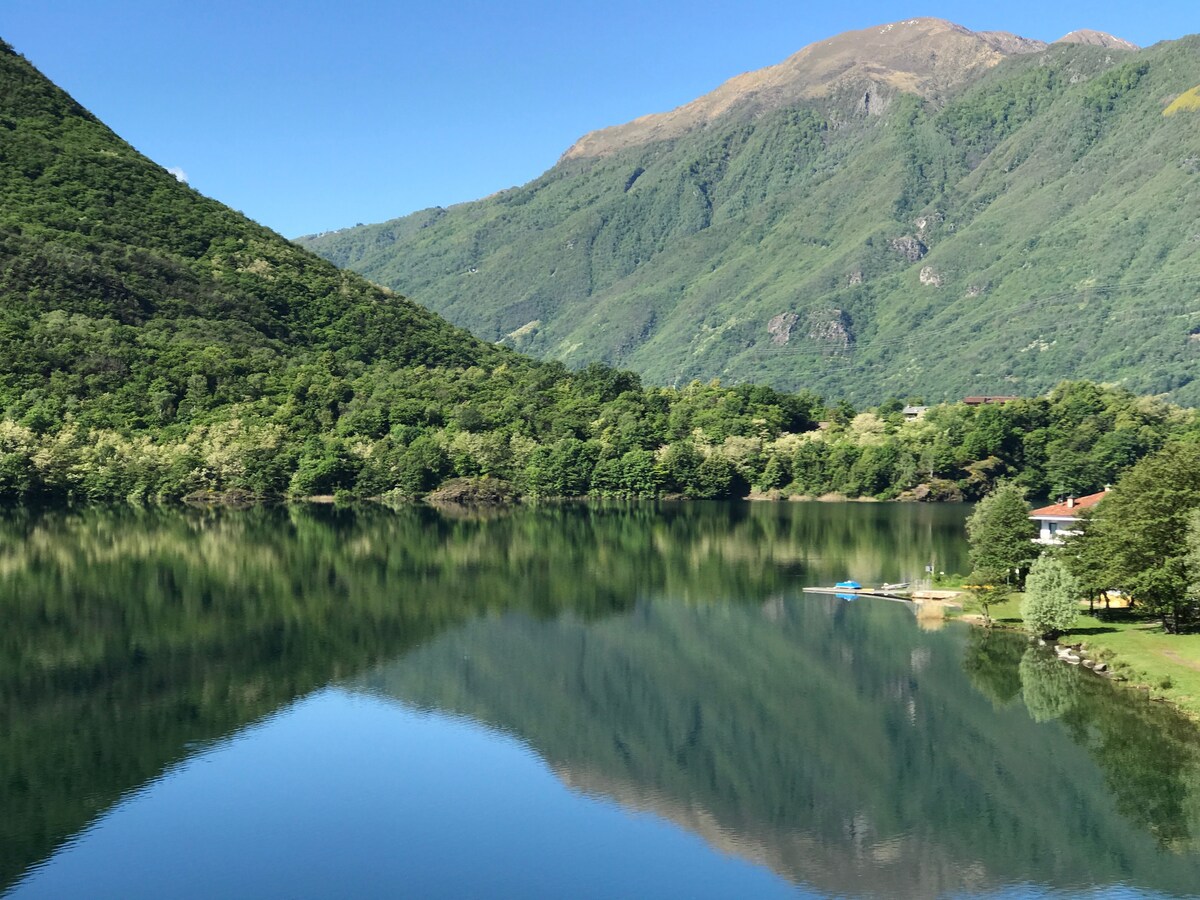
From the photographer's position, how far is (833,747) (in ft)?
180

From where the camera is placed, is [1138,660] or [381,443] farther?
[381,443]

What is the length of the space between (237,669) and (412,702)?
1094 centimetres

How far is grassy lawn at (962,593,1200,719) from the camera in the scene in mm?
55312

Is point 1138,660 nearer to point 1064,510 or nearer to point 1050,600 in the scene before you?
point 1050,600

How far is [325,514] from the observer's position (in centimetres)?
14975

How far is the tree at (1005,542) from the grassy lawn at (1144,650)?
6376 millimetres

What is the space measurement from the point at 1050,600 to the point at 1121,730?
15310mm

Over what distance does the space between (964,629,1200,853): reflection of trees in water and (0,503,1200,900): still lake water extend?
0.15 m

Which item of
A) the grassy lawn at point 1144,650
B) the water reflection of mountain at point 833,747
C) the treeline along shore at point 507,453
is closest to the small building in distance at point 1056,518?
the grassy lawn at point 1144,650

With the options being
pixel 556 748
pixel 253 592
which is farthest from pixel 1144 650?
pixel 253 592

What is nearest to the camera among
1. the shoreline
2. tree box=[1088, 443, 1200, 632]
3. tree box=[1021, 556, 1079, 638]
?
the shoreline

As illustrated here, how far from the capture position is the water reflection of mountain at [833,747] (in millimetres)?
43062

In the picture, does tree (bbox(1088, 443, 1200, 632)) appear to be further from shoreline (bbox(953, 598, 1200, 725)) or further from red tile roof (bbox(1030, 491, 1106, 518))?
red tile roof (bbox(1030, 491, 1106, 518))

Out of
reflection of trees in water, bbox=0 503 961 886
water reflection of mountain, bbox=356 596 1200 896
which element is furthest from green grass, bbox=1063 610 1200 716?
reflection of trees in water, bbox=0 503 961 886
